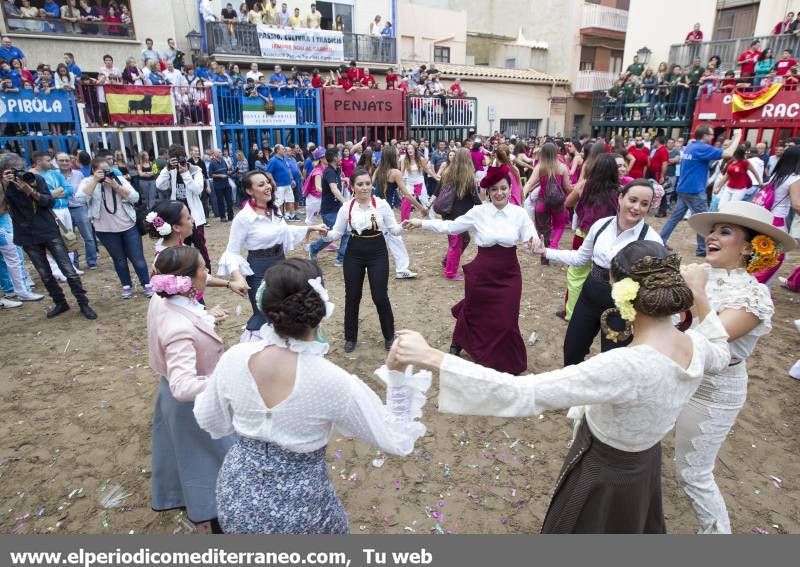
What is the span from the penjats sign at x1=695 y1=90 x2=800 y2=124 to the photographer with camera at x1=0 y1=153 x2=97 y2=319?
54.7 feet

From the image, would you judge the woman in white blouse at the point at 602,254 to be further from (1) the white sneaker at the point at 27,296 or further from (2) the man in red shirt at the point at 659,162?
(2) the man in red shirt at the point at 659,162

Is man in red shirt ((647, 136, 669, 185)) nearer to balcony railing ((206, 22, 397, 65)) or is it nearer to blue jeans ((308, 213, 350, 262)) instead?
blue jeans ((308, 213, 350, 262))

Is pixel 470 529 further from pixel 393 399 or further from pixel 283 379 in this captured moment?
pixel 283 379

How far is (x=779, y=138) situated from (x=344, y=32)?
48.4ft

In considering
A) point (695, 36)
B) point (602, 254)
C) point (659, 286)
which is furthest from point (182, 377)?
point (695, 36)

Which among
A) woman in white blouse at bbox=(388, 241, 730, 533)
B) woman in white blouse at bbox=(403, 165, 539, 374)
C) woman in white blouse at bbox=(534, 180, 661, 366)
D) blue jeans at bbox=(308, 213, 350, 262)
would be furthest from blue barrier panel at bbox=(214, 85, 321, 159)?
woman in white blouse at bbox=(388, 241, 730, 533)

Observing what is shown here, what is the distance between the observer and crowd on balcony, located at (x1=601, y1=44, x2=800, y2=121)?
576 inches

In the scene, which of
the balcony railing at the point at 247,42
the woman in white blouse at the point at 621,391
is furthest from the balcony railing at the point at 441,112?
the woman in white blouse at the point at 621,391

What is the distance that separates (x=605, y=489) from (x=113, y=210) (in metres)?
6.40

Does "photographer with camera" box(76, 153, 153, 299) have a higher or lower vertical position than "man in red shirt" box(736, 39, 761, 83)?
lower

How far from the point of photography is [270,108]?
14.4 m

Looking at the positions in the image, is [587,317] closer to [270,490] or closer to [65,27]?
[270,490]

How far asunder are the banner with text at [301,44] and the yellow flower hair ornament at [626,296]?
59.0 feet

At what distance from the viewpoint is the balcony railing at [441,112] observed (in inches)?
698
